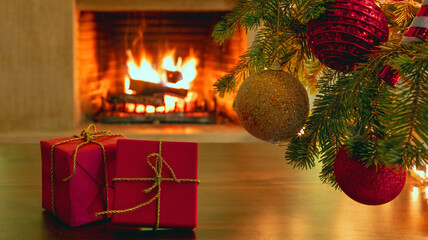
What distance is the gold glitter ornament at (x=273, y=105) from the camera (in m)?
0.61

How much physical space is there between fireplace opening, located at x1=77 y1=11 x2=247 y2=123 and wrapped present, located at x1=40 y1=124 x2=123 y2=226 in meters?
2.34

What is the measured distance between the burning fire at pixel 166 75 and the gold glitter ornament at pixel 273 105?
269 centimetres

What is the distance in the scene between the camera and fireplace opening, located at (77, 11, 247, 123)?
10.8 feet

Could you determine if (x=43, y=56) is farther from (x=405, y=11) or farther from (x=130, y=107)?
(x=405, y=11)

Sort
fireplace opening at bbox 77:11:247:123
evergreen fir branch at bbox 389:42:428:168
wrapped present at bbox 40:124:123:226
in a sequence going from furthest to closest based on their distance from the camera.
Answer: fireplace opening at bbox 77:11:247:123 < wrapped present at bbox 40:124:123:226 < evergreen fir branch at bbox 389:42:428:168

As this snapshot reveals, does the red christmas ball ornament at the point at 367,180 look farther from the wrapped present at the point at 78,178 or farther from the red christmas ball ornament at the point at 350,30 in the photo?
the wrapped present at the point at 78,178

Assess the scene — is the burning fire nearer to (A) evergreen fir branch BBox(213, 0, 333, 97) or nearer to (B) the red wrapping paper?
(B) the red wrapping paper

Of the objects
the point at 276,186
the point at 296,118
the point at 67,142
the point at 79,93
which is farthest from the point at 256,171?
the point at 79,93

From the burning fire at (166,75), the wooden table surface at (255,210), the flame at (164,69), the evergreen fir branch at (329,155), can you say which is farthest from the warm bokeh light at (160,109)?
the evergreen fir branch at (329,155)

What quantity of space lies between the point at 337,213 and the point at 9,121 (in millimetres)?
2518

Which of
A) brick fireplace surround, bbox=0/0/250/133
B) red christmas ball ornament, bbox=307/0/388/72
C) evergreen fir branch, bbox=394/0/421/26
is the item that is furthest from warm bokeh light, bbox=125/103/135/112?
red christmas ball ornament, bbox=307/0/388/72

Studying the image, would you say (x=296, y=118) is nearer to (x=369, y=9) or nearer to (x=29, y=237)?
(x=369, y=9)

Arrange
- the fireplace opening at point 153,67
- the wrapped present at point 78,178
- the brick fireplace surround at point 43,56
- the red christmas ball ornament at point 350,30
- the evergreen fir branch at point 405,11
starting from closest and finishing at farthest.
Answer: the red christmas ball ornament at point 350,30 < the evergreen fir branch at point 405,11 < the wrapped present at point 78,178 < the brick fireplace surround at point 43,56 < the fireplace opening at point 153,67

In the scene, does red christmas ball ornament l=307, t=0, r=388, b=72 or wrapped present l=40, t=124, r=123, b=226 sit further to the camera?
wrapped present l=40, t=124, r=123, b=226
